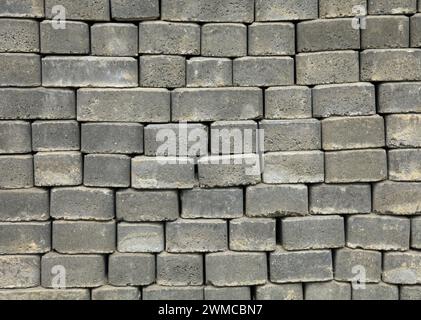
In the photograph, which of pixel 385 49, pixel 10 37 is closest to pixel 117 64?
pixel 10 37

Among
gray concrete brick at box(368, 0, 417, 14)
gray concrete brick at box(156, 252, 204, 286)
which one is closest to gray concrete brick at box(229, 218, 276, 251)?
gray concrete brick at box(156, 252, 204, 286)

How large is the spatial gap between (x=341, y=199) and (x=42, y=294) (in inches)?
77.2

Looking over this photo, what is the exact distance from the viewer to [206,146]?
278 cm

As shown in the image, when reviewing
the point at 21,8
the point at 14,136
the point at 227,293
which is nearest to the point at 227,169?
the point at 227,293

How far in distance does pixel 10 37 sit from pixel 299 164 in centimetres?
192

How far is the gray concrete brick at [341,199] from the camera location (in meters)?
2.79

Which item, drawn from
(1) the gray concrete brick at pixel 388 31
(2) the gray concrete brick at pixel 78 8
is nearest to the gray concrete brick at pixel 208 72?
(2) the gray concrete brick at pixel 78 8

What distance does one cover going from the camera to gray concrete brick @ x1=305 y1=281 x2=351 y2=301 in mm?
2832

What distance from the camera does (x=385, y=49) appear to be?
8.97ft

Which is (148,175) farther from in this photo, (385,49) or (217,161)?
(385,49)

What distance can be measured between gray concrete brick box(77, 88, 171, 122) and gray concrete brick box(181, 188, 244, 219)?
0.54 m

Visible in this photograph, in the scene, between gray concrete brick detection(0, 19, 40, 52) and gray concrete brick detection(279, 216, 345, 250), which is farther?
gray concrete brick detection(279, 216, 345, 250)

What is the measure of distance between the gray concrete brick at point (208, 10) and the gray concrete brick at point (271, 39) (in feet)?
0.30

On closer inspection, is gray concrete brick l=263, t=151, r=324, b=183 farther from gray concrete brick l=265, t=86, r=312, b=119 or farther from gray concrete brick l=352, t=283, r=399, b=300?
gray concrete brick l=352, t=283, r=399, b=300
